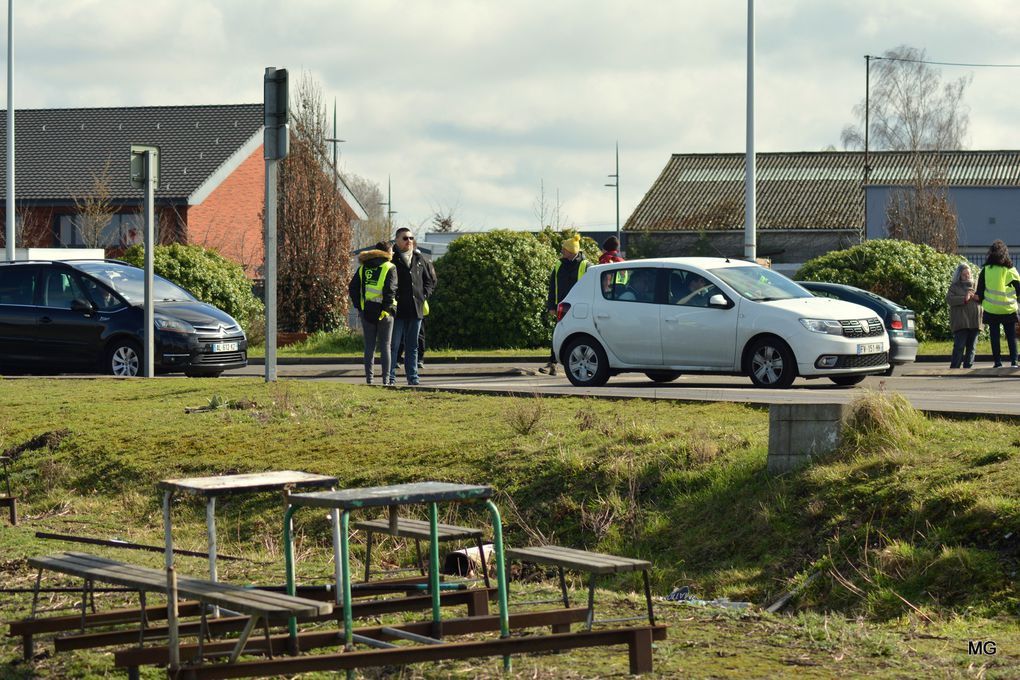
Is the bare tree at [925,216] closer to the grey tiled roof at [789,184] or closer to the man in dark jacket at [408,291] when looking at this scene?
the grey tiled roof at [789,184]

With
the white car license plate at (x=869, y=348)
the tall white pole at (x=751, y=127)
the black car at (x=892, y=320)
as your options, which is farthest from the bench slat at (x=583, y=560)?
the tall white pole at (x=751, y=127)

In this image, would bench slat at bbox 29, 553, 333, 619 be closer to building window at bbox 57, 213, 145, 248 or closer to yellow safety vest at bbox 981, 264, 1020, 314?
yellow safety vest at bbox 981, 264, 1020, 314

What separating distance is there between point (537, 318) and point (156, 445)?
1547 centimetres

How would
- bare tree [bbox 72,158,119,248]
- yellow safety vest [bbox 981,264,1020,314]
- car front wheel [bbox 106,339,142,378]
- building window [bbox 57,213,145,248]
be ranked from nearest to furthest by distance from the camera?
car front wheel [bbox 106,339,142,378], yellow safety vest [bbox 981,264,1020,314], bare tree [bbox 72,158,119,248], building window [bbox 57,213,145,248]

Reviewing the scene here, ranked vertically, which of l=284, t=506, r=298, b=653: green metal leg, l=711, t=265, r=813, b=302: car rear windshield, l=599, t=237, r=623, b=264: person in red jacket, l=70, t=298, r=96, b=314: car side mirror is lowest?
l=284, t=506, r=298, b=653: green metal leg

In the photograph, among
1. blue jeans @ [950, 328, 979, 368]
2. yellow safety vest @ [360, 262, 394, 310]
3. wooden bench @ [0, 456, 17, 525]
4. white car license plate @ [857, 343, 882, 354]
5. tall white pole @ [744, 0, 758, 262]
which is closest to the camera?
wooden bench @ [0, 456, 17, 525]

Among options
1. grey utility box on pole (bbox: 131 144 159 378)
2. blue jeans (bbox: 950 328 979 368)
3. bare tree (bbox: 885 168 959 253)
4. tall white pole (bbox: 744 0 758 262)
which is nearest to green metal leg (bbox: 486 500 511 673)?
grey utility box on pole (bbox: 131 144 159 378)

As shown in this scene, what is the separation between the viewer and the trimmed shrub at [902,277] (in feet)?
91.2

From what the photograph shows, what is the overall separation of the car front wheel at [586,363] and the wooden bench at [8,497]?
23.8 ft

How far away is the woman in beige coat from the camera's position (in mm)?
21406

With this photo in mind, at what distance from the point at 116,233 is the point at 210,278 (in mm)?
23689

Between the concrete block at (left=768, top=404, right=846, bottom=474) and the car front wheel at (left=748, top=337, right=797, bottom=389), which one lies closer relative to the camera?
the concrete block at (left=768, top=404, right=846, bottom=474)

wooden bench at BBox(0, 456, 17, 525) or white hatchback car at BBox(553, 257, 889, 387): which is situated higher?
white hatchback car at BBox(553, 257, 889, 387)

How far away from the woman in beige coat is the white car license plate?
4482mm
